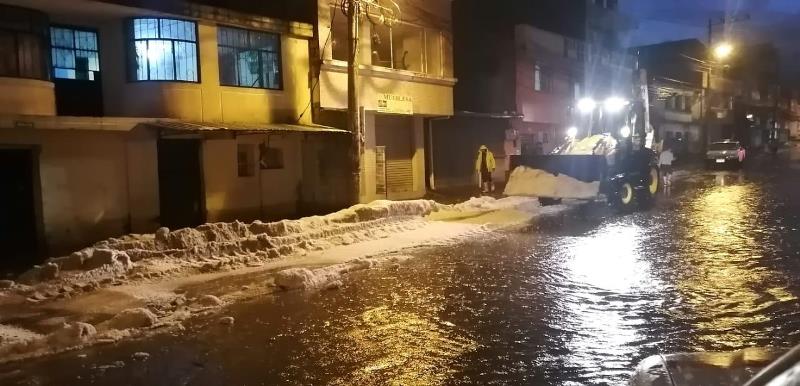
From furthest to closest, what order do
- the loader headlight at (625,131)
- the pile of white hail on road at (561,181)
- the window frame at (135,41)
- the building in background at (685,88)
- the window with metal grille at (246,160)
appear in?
the building in background at (685,88)
the loader headlight at (625,131)
the window with metal grille at (246,160)
the pile of white hail on road at (561,181)
the window frame at (135,41)

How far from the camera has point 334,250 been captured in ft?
45.6

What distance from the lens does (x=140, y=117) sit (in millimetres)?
16609

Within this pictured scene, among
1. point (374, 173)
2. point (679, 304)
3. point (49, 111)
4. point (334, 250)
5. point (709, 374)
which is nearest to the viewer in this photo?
point (709, 374)

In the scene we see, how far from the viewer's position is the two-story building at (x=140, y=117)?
14930 millimetres

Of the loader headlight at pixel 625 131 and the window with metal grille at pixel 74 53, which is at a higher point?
the window with metal grille at pixel 74 53

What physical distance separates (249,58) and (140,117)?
378 centimetres

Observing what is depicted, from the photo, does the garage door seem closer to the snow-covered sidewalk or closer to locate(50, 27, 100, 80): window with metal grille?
the snow-covered sidewalk

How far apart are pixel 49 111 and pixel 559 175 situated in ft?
43.8

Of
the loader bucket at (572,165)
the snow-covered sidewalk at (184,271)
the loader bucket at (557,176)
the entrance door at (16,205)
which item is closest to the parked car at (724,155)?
the loader bucket at (572,165)

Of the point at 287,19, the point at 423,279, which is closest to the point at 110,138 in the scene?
the point at 287,19

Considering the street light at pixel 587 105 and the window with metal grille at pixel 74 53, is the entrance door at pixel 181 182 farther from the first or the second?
the street light at pixel 587 105

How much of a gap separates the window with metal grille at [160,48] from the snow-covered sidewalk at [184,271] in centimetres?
537

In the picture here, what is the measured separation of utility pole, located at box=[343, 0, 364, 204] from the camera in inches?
661

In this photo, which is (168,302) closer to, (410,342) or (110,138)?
(410,342)
